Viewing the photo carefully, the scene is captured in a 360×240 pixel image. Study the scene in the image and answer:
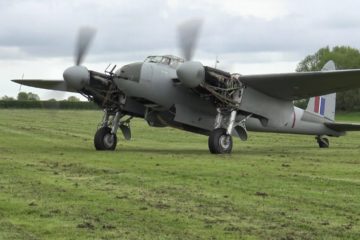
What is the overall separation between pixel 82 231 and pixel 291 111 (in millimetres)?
16624

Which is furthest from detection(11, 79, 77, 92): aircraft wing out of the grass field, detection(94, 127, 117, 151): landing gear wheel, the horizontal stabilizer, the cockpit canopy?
the horizontal stabilizer

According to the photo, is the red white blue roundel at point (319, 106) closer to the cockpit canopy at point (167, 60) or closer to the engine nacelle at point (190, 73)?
the cockpit canopy at point (167, 60)

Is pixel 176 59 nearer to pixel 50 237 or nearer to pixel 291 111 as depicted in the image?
pixel 291 111

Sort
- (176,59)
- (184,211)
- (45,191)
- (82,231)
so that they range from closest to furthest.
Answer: (82,231)
(184,211)
(45,191)
(176,59)

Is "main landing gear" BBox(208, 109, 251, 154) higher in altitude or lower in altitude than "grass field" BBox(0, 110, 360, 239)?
higher

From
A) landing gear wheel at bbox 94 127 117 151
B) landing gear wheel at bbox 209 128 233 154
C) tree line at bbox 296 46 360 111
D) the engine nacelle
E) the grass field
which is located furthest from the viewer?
tree line at bbox 296 46 360 111

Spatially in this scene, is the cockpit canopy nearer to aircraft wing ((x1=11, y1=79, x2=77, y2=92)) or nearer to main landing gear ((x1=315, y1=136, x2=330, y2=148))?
aircraft wing ((x1=11, y1=79, x2=77, y2=92))

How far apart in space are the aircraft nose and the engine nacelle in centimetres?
131

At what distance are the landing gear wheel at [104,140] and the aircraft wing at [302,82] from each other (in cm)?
466

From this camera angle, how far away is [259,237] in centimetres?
727

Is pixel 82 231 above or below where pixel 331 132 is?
below

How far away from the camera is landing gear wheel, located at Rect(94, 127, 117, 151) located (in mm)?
21406

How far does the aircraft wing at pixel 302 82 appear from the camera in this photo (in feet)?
64.6

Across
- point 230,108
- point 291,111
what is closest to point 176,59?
point 230,108
